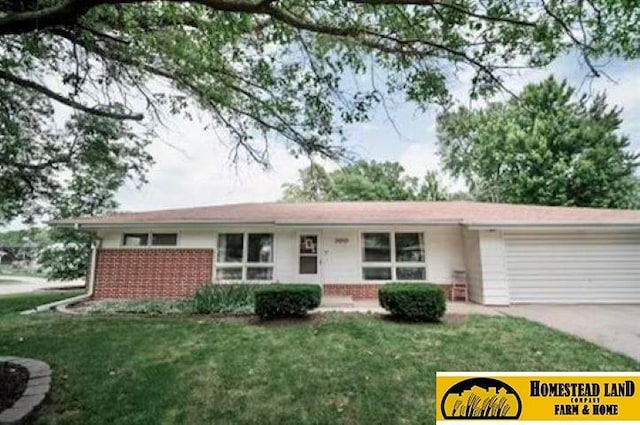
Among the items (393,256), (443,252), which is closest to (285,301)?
(393,256)

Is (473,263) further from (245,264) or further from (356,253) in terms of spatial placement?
(245,264)

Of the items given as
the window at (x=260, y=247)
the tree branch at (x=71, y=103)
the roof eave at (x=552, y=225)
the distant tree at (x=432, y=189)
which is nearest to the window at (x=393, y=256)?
the roof eave at (x=552, y=225)

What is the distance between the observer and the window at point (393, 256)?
11.7 m

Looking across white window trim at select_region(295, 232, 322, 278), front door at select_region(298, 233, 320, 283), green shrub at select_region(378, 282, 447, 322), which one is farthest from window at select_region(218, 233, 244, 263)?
green shrub at select_region(378, 282, 447, 322)

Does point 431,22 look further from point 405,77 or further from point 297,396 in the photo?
point 297,396

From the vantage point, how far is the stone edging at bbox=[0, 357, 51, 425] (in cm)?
348

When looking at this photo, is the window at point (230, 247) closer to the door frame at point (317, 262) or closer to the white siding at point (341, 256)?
the door frame at point (317, 262)

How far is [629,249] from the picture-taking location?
35.3 ft

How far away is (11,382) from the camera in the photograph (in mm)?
4379

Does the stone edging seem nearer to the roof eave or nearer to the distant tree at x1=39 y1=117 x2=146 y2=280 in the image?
the roof eave

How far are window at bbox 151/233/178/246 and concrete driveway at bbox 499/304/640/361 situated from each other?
9.48 metres

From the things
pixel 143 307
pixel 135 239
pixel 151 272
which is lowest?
pixel 143 307

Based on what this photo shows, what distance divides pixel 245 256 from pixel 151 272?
2.83 meters

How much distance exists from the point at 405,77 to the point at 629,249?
32.8 feet
